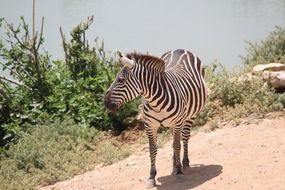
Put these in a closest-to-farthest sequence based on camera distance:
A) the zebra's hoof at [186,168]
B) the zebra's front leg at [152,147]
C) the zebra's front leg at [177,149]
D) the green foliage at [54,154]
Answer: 1. the zebra's front leg at [152,147]
2. the zebra's front leg at [177,149]
3. the zebra's hoof at [186,168]
4. the green foliage at [54,154]

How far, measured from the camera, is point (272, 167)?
527 cm

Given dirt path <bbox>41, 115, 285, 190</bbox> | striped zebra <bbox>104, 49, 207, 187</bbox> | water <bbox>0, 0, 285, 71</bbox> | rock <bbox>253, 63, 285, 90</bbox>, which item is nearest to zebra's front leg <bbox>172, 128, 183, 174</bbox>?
striped zebra <bbox>104, 49, 207, 187</bbox>

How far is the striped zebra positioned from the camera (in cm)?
494

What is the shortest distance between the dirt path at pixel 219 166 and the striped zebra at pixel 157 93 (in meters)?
0.29

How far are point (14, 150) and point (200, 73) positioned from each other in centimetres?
323

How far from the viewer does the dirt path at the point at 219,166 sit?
509 cm

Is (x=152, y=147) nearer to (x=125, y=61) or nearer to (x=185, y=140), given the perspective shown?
(x=185, y=140)

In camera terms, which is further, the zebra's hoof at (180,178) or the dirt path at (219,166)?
the zebra's hoof at (180,178)

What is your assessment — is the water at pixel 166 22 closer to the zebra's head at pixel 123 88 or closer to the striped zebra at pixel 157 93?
the striped zebra at pixel 157 93

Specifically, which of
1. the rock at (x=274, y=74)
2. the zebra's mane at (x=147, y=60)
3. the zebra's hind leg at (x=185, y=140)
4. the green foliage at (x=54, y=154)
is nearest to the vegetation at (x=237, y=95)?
the rock at (x=274, y=74)

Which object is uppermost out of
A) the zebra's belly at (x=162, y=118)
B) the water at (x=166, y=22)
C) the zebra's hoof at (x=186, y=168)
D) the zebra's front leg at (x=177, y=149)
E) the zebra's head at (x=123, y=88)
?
the water at (x=166, y=22)

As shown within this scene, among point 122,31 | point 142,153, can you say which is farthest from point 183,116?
point 122,31

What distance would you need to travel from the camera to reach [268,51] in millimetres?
10078

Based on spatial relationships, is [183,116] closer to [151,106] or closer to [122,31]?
[151,106]
